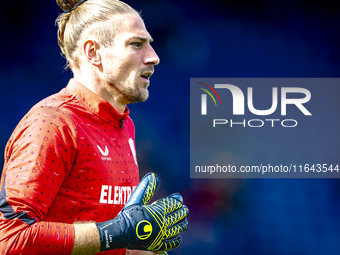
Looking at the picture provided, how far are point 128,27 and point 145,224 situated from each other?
0.87 meters

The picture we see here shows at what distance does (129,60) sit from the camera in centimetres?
167

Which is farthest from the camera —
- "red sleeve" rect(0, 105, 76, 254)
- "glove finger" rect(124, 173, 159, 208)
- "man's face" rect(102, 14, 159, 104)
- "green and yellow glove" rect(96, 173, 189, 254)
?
"man's face" rect(102, 14, 159, 104)

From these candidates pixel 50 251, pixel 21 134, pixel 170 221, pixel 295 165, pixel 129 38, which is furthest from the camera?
pixel 295 165

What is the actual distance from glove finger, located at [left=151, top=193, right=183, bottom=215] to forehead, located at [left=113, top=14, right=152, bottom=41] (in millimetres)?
739

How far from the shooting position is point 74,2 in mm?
1830

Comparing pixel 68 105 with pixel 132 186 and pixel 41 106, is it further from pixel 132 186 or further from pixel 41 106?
pixel 132 186

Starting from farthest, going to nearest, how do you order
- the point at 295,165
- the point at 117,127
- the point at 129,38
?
the point at 295,165
the point at 117,127
the point at 129,38

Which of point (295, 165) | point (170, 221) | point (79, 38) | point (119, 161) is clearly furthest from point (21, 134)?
point (295, 165)

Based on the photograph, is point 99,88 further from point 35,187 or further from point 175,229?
point 175,229

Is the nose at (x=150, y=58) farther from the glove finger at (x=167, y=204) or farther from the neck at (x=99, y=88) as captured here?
the glove finger at (x=167, y=204)

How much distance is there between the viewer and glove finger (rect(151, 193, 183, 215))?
1535 mm

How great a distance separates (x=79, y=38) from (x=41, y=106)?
42 centimetres

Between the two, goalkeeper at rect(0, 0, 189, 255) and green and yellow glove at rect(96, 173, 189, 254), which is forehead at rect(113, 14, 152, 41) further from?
green and yellow glove at rect(96, 173, 189, 254)
